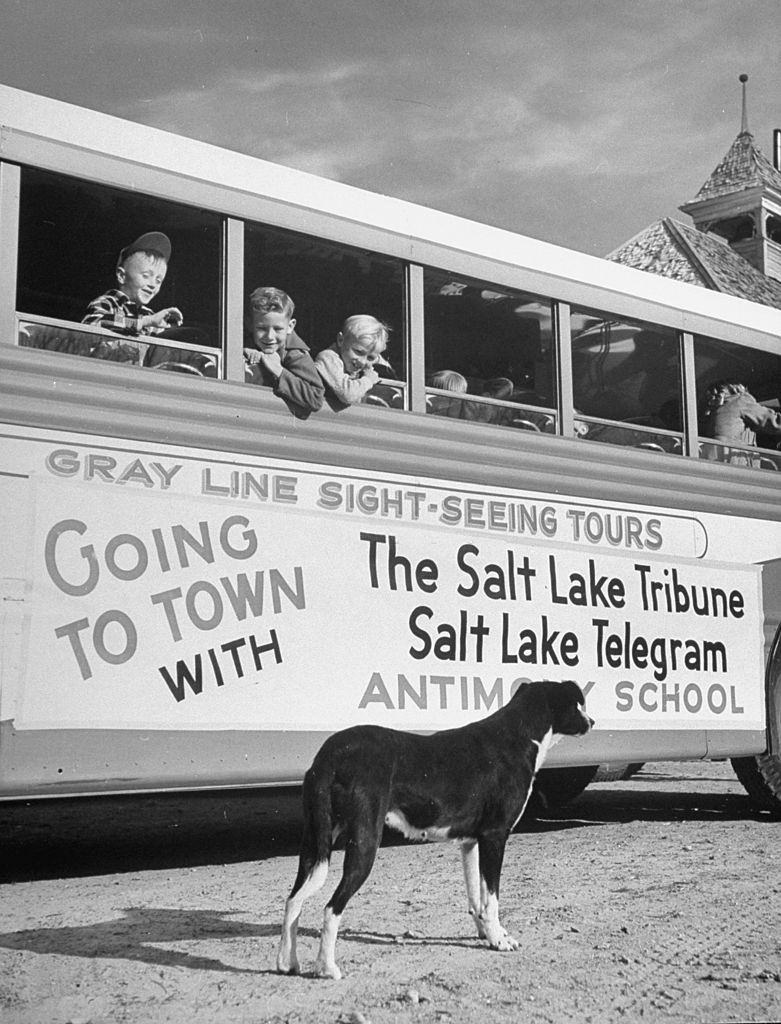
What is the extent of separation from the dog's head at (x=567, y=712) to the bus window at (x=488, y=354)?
1941 mm

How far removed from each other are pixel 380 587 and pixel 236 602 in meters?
0.73

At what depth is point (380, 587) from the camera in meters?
5.49

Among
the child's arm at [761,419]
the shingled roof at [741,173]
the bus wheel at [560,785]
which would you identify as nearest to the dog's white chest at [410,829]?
the child's arm at [761,419]

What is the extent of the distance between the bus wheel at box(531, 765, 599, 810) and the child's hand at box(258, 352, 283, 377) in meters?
3.91

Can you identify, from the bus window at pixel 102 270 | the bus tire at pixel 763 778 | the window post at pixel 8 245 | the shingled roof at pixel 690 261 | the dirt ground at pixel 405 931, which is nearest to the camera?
the dirt ground at pixel 405 931

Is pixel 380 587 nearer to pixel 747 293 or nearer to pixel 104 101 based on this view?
pixel 104 101

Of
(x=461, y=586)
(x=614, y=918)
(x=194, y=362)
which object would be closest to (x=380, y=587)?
(x=461, y=586)

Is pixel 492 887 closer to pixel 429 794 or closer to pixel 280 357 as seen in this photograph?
pixel 429 794

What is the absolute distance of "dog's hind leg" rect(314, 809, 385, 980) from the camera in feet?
11.3

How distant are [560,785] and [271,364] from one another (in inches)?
165

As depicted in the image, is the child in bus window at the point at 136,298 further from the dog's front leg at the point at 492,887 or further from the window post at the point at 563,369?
the dog's front leg at the point at 492,887

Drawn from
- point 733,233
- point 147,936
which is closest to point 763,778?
point 147,936

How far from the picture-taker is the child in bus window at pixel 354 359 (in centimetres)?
544

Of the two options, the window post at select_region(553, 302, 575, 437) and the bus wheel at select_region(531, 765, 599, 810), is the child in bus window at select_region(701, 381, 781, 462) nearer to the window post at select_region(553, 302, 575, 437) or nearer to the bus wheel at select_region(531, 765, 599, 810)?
the window post at select_region(553, 302, 575, 437)
